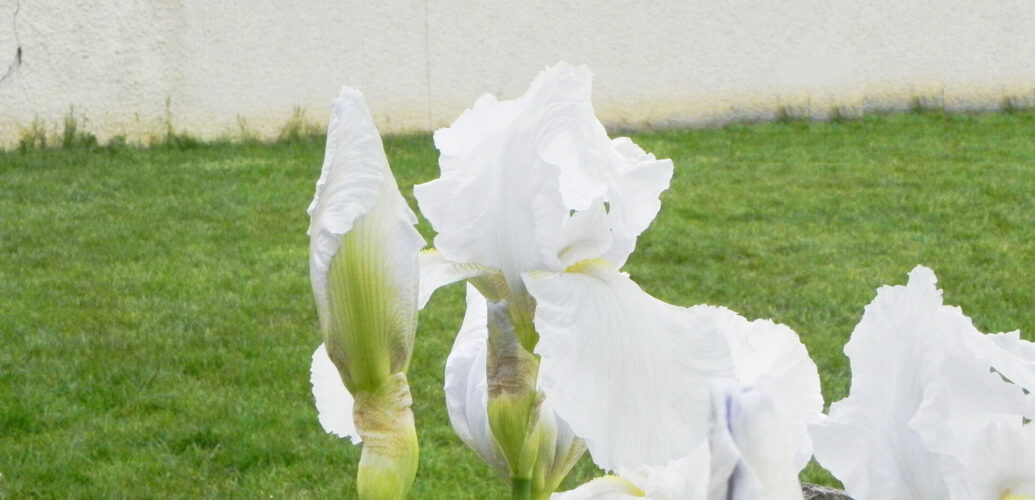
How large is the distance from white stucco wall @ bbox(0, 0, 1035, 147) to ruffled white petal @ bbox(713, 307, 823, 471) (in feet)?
25.3

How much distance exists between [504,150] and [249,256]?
17.2 ft

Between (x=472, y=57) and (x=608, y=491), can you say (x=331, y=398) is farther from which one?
(x=472, y=57)

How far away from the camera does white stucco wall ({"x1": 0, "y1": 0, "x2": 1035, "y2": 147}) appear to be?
317 inches

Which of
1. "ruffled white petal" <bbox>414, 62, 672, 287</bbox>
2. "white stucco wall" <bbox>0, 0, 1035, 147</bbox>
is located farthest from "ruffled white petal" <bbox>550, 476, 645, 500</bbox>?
"white stucco wall" <bbox>0, 0, 1035, 147</bbox>

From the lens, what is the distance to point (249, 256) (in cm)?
579

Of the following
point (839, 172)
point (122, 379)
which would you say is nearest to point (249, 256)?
point (122, 379)

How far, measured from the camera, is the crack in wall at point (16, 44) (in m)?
7.81

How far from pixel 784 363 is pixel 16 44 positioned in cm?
799

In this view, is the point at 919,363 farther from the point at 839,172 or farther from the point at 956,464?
the point at 839,172

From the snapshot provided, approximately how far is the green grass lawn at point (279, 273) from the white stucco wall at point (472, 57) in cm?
33

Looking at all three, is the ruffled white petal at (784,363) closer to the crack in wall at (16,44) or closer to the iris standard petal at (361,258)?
the iris standard petal at (361,258)

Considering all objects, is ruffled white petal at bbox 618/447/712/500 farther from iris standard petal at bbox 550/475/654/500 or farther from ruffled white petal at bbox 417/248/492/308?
ruffled white petal at bbox 417/248/492/308

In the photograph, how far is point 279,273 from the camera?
5535mm

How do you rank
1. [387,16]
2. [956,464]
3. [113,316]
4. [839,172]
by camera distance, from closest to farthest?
[956,464], [113,316], [839,172], [387,16]
